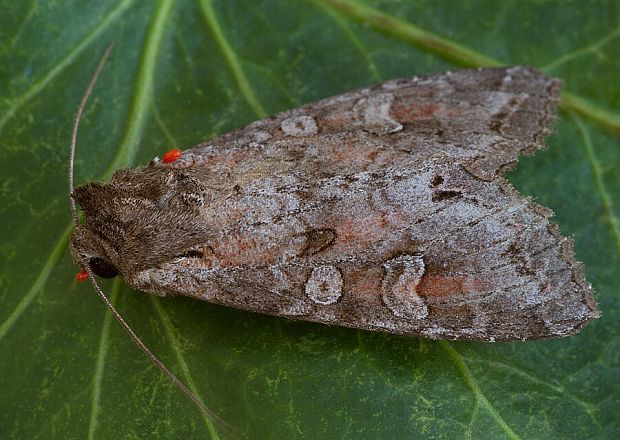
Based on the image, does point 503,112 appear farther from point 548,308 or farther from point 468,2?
point 548,308

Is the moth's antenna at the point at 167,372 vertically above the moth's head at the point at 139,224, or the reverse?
the moth's head at the point at 139,224

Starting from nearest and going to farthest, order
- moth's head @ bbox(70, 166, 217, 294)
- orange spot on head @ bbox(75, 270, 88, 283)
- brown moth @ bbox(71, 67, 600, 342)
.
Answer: brown moth @ bbox(71, 67, 600, 342)
moth's head @ bbox(70, 166, 217, 294)
orange spot on head @ bbox(75, 270, 88, 283)

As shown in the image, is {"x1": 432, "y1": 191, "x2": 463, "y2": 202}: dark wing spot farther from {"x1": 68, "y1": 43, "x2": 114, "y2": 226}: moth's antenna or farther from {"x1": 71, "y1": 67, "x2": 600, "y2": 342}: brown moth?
{"x1": 68, "y1": 43, "x2": 114, "y2": 226}: moth's antenna

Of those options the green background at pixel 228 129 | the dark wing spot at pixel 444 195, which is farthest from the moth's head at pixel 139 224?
the dark wing spot at pixel 444 195

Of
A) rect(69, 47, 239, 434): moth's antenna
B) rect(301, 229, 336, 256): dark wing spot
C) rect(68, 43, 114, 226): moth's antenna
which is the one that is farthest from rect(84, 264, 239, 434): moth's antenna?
rect(301, 229, 336, 256): dark wing spot

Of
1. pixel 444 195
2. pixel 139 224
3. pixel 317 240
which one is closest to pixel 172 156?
pixel 139 224

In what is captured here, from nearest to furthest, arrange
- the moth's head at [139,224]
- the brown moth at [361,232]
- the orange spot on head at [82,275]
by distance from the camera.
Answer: the brown moth at [361,232] → the moth's head at [139,224] → the orange spot on head at [82,275]

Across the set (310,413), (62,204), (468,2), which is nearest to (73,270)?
(62,204)

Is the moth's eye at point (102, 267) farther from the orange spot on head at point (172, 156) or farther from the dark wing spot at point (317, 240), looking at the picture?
the dark wing spot at point (317, 240)

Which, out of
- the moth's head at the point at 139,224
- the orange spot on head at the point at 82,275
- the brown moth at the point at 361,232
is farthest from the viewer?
the orange spot on head at the point at 82,275
